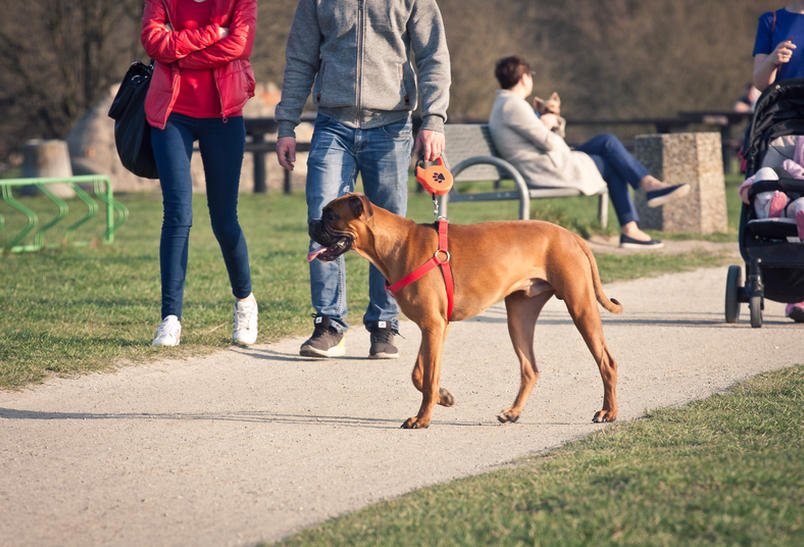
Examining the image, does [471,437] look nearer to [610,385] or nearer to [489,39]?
[610,385]

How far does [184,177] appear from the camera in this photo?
7.14 m

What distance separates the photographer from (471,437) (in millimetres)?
5359

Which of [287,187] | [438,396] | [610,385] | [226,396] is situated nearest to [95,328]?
[226,396]

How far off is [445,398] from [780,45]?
386 cm

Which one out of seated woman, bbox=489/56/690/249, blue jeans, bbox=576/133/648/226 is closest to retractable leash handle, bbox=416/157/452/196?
seated woman, bbox=489/56/690/249

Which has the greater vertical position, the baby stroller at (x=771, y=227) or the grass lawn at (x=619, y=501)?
the baby stroller at (x=771, y=227)

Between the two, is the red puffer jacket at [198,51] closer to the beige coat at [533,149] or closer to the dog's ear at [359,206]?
the dog's ear at [359,206]

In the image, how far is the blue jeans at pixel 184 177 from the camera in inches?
279

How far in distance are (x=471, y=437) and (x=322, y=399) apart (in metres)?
1.04

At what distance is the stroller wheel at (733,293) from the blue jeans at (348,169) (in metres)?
2.38

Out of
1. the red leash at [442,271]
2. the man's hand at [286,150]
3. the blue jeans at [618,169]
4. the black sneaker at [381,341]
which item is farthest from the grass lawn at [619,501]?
the blue jeans at [618,169]

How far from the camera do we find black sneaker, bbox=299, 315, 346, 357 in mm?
7035

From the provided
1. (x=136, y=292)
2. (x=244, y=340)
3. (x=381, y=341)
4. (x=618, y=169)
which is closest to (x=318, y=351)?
(x=381, y=341)

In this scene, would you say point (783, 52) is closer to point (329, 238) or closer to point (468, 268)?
point (468, 268)
